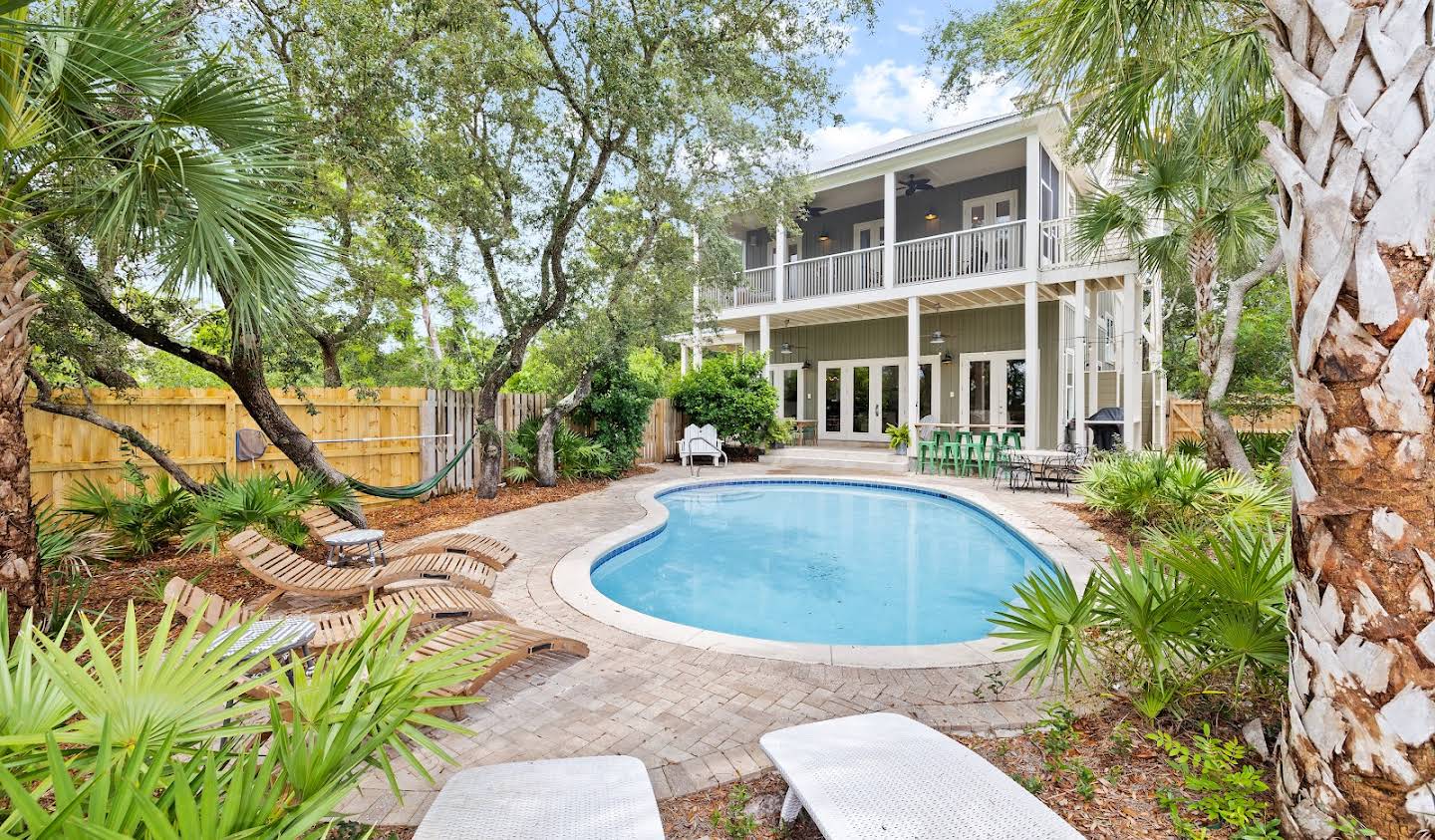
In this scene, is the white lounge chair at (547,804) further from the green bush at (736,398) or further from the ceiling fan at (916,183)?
the ceiling fan at (916,183)

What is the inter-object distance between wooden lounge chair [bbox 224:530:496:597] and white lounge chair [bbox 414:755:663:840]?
2.65 m

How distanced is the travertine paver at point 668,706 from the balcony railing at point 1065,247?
1067 centimetres

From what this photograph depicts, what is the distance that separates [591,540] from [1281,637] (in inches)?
218

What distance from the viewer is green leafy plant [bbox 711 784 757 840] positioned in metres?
2.06

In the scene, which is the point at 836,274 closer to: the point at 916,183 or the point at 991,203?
the point at 916,183

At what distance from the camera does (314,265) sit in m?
4.33

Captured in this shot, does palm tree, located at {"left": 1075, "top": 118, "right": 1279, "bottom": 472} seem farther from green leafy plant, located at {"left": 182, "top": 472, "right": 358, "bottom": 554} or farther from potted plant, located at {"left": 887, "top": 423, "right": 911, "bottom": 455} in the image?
green leafy plant, located at {"left": 182, "top": 472, "right": 358, "bottom": 554}

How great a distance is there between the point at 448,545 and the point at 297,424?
393 cm

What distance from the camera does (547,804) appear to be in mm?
1829

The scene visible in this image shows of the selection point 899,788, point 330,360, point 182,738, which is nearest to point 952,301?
point 330,360

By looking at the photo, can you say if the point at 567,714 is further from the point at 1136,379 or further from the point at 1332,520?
the point at 1136,379

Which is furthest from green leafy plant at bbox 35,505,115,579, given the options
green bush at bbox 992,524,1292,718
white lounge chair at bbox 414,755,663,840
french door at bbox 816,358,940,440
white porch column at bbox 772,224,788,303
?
french door at bbox 816,358,940,440

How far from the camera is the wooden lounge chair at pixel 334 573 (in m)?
4.22

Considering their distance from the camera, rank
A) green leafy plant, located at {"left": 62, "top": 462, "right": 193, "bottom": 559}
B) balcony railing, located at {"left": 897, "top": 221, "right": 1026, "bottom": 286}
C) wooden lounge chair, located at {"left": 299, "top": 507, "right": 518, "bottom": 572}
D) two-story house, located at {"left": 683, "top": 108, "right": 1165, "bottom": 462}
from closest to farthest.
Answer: wooden lounge chair, located at {"left": 299, "top": 507, "right": 518, "bottom": 572}, green leafy plant, located at {"left": 62, "top": 462, "right": 193, "bottom": 559}, two-story house, located at {"left": 683, "top": 108, "right": 1165, "bottom": 462}, balcony railing, located at {"left": 897, "top": 221, "right": 1026, "bottom": 286}
